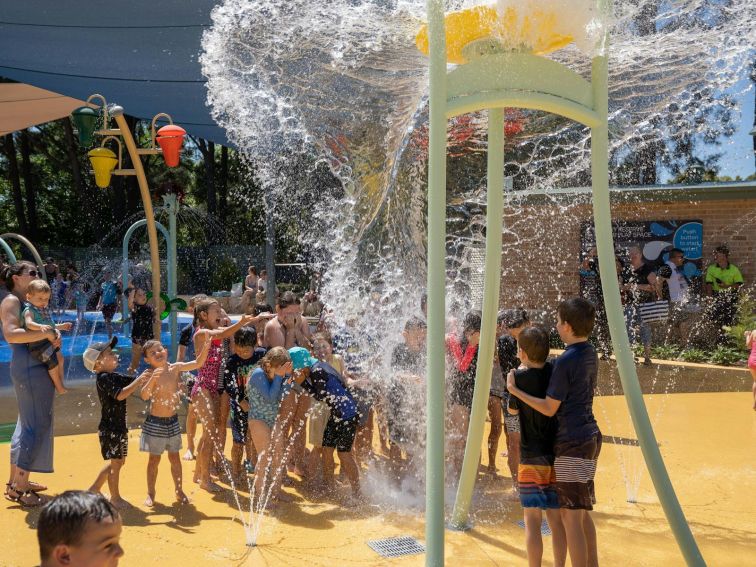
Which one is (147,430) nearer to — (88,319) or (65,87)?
(65,87)

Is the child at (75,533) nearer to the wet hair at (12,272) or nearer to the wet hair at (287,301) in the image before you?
the wet hair at (12,272)

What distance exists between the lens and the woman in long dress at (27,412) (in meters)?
5.09

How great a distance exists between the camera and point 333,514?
4988 mm

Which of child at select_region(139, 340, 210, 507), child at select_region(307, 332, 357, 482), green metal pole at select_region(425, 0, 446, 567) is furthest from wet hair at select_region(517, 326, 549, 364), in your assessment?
child at select_region(139, 340, 210, 507)

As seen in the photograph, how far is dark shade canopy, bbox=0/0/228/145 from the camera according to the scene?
346 inches

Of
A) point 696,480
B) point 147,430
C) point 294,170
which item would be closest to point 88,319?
point 294,170

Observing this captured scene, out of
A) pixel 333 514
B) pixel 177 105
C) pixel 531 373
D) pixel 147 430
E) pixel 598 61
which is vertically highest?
pixel 177 105

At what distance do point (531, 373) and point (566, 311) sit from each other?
353mm

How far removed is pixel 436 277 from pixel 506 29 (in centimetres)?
130

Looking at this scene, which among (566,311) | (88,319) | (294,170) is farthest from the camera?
(88,319)

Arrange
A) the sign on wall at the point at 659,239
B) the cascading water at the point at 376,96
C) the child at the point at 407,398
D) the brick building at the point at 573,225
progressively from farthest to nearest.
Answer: the sign on wall at the point at 659,239 < the brick building at the point at 573,225 < the child at the point at 407,398 < the cascading water at the point at 376,96

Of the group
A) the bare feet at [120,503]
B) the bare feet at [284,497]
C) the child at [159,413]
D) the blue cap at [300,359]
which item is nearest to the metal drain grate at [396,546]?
the bare feet at [284,497]

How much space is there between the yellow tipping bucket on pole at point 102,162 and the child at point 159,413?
11.7 ft

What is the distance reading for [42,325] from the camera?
502 cm
